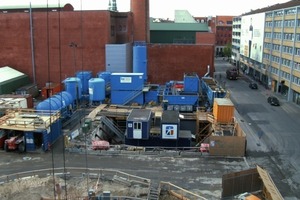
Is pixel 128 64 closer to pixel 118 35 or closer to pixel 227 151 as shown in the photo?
pixel 118 35

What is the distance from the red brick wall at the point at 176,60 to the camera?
45844mm

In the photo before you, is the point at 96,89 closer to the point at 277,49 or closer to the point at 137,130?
the point at 137,130

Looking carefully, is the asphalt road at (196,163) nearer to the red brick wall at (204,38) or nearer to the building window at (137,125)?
the building window at (137,125)

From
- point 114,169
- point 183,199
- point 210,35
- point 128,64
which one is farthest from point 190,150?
point 210,35

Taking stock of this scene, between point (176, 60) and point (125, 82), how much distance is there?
1286cm

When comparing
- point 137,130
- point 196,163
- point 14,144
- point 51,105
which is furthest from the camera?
point 51,105

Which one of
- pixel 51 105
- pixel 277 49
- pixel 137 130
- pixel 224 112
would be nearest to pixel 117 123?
pixel 137 130

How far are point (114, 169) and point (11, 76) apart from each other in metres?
26.7

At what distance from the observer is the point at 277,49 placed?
50656 millimetres

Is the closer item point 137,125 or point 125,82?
point 137,125

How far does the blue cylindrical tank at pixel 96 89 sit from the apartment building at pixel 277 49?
2367 cm

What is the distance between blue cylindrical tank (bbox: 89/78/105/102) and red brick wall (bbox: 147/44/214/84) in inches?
503

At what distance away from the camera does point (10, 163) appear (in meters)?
22.5

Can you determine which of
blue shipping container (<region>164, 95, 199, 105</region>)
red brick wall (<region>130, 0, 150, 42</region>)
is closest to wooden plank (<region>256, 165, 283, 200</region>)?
blue shipping container (<region>164, 95, 199, 105</region>)
